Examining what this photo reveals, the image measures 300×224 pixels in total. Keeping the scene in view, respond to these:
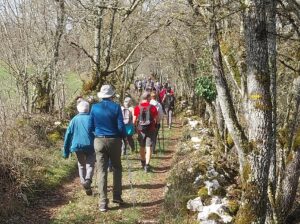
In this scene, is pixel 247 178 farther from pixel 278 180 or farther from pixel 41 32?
pixel 41 32

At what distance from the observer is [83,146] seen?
345 inches

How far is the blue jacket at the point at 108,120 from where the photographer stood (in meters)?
7.95

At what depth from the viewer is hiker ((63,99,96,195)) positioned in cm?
880

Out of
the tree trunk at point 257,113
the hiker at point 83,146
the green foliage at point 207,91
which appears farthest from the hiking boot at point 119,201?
the green foliage at point 207,91

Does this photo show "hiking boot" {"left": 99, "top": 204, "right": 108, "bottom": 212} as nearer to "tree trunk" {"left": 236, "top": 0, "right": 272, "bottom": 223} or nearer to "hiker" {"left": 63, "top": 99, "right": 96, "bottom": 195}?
"hiker" {"left": 63, "top": 99, "right": 96, "bottom": 195}

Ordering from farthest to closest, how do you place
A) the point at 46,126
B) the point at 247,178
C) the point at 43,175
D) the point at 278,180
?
the point at 46,126 → the point at 43,175 → the point at 278,180 → the point at 247,178

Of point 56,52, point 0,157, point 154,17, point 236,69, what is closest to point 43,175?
point 0,157

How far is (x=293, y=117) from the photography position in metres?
7.88

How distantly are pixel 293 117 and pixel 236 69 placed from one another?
130 centimetres

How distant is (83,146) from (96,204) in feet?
3.76

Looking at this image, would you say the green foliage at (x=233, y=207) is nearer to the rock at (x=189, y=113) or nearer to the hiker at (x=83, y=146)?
the hiker at (x=83, y=146)

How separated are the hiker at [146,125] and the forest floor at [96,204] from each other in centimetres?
56

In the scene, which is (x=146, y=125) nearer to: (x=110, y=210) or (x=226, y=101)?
(x=110, y=210)

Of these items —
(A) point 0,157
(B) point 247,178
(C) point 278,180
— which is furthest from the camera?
(A) point 0,157
